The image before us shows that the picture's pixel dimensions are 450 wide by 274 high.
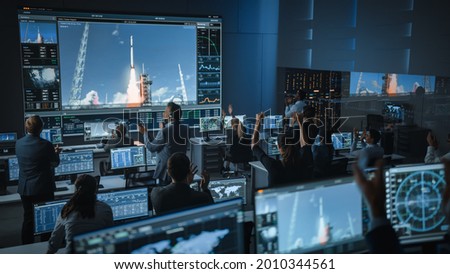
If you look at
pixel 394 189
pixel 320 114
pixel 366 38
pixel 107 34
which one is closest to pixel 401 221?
pixel 394 189

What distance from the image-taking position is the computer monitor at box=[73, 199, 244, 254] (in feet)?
5.34

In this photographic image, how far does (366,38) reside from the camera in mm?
6910

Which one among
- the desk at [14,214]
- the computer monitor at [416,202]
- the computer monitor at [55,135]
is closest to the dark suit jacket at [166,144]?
the desk at [14,214]

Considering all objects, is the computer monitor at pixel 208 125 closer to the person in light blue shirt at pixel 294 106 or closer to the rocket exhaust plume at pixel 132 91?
the rocket exhaust plume at pixel 132 91

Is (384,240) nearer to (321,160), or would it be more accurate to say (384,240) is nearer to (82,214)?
(82,214)

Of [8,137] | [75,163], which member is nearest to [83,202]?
[75,163]

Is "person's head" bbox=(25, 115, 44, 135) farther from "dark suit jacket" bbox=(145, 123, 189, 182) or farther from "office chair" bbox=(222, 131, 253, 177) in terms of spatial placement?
"office chair" bbox=(222, 131, 253, 177)

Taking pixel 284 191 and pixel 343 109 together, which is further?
pixel 343 109

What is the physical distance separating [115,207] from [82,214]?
116 cm

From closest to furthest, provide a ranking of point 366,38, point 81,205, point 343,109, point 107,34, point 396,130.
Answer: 1. point 81,205
2. point 366,38
3. point 396,130
4. point 107,34
5. point 343,109

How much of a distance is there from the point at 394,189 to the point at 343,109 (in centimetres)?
720

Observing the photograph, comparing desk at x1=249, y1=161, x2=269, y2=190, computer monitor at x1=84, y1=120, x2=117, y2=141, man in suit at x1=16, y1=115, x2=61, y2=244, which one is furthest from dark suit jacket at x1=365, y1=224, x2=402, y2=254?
computer monitor at x1=84, y1=120, x2=117, y2=141

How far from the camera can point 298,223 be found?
6.72ft

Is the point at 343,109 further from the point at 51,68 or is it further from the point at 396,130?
the point at 51,68
